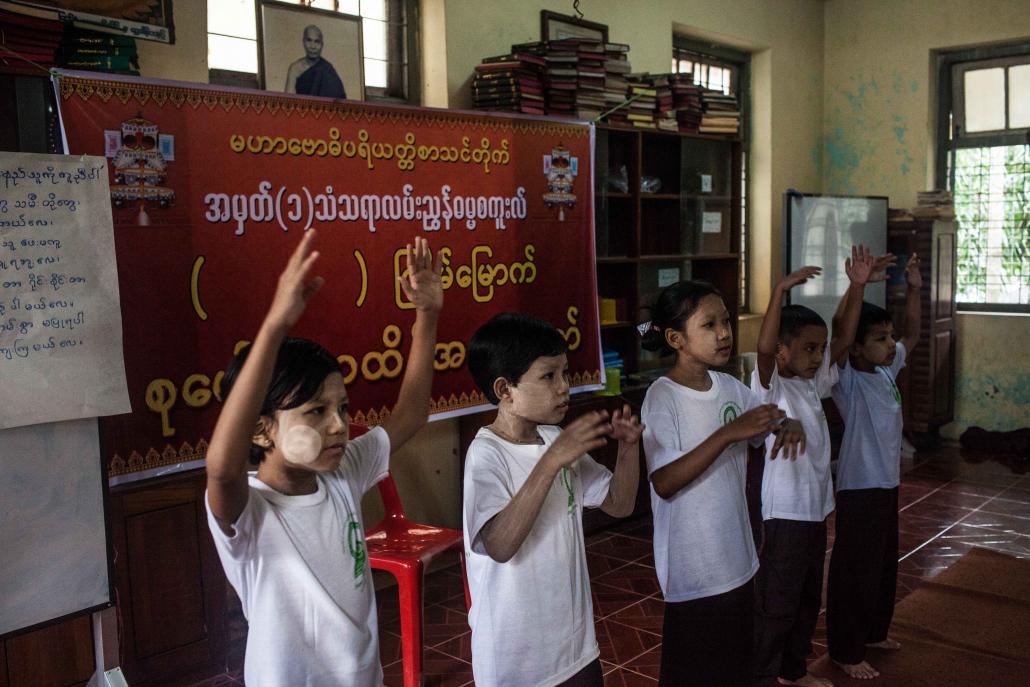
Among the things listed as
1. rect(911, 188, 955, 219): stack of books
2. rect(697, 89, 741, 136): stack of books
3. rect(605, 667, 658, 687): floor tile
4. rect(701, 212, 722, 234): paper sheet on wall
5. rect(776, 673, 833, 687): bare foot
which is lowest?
rect(605, 667, 658, 687): floor tile

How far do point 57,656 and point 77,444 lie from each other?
0.88 m

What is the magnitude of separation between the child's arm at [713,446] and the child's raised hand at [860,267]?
2.76 ft

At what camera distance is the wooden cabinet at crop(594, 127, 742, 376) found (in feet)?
15.3

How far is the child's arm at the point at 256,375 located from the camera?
123cm

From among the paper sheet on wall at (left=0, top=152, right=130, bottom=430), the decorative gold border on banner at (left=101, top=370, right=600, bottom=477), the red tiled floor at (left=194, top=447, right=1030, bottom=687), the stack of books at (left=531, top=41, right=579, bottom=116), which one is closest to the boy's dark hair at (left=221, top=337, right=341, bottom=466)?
the paper sheet on wall at (left=0, top=152, right=130, bottom=430)

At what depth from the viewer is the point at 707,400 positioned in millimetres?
2180

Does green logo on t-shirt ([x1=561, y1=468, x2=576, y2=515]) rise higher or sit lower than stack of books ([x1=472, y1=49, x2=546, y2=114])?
lower

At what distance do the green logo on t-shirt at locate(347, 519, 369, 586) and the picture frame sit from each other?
344 centimetres

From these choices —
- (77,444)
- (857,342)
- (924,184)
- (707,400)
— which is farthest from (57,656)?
(924,184)

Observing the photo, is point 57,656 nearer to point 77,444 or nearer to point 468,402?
point 77,444

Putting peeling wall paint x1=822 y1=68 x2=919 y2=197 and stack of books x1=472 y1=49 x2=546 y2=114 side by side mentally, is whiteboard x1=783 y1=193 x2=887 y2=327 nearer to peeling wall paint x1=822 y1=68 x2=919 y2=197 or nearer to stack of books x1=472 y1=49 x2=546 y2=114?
peeling wall paint x1=822 y1=68 x2=919 y2=197

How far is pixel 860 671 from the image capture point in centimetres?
290

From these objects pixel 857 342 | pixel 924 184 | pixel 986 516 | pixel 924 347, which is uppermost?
pixel 924 184

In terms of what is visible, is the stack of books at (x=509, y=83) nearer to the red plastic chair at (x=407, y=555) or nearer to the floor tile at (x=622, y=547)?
the red plastic chair at (x=407, y=555)
